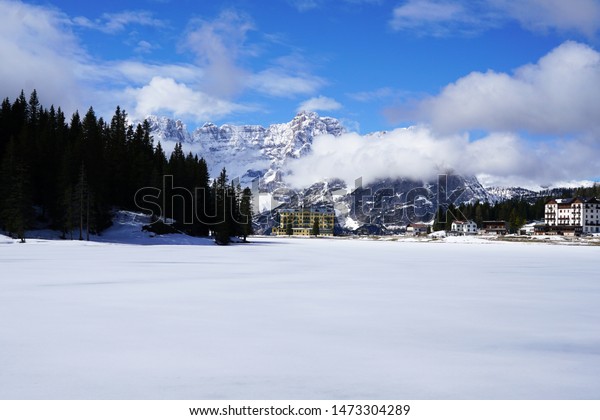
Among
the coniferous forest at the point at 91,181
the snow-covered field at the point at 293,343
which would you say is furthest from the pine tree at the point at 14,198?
the snow-covered field at the point at 293,343

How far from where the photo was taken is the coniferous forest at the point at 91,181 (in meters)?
74.8

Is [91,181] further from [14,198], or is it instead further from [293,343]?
[293,343]

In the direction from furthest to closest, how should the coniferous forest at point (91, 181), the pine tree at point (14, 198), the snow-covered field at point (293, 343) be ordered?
the coniferous forest at point (91, 181) < the pine tree at point (14, 198) < the snow-covered field at point (293, 343)

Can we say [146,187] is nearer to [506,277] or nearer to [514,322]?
[506,277]

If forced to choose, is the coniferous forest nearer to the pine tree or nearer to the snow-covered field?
the pine tree

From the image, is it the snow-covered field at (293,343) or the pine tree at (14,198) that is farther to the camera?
the pine tree at (14,198)

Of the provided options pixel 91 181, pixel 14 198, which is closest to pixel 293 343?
pixel 14 198

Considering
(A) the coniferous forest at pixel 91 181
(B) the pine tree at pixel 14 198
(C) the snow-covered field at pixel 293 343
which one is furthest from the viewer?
(A) the coniferous forest at pixel 91 181

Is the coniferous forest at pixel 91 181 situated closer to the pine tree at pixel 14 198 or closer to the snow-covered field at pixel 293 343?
the pine tree at pixel 14 198

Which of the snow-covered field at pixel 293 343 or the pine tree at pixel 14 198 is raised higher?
the pine tree at pixel 14 198

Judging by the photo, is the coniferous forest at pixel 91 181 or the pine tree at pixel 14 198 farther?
the coniferous forest at pixel 91 181

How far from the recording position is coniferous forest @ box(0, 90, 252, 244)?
7475 centimetres

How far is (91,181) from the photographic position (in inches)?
3410

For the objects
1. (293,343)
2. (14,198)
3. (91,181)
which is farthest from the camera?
(91,181)
